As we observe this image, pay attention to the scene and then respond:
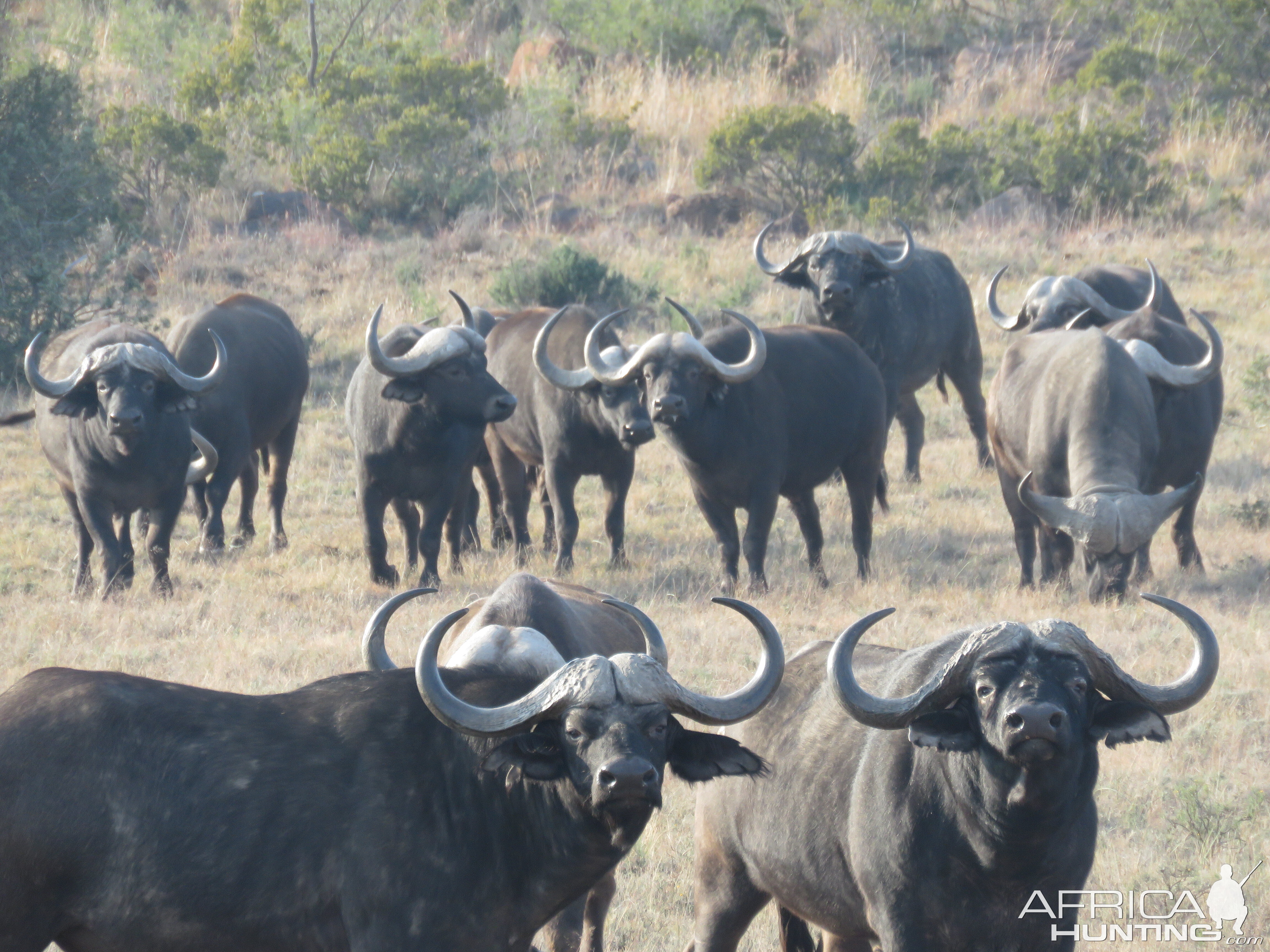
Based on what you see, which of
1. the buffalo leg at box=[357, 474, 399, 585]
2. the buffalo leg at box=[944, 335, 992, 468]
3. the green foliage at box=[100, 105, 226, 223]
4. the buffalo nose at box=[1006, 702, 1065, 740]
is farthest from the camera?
the green foliage at box=[100, 105, 226, 223]

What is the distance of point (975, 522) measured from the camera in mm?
11883

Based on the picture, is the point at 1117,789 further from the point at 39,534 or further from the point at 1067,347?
the point at 39,534

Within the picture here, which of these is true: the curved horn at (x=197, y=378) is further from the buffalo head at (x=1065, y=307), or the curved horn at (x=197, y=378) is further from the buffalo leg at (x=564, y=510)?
the buffalo head at (x=1065, y=307)

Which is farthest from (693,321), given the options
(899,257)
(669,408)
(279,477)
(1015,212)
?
(1015,212)

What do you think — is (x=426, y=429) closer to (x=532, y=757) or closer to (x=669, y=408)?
(x=669, y=408)

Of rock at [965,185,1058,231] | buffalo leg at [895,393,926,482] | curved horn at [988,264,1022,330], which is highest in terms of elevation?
curved horn at [988,264,1022,330]

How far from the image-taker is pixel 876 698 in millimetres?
3838

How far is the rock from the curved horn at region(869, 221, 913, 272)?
7.92 m

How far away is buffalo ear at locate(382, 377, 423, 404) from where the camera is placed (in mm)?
10227

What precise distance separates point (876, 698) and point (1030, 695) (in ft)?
1.43

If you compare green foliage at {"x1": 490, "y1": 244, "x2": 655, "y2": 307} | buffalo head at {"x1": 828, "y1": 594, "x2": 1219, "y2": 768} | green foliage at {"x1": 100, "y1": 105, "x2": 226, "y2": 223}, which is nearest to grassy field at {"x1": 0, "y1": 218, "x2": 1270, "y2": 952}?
green foliage at {"x1": 490, "y1": 244, "x2": 655, "y2": 307}

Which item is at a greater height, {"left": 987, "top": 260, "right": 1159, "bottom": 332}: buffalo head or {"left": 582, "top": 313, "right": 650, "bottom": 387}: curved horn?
{"left": 582, "top": 313, "right": 650, "bottom": 387}: curved horn

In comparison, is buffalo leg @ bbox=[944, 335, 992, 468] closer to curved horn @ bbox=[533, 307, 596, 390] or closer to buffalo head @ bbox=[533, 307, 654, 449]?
buffalo head @ bbox=[533, 307, 654, 449]

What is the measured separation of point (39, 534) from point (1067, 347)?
779 centimetres
